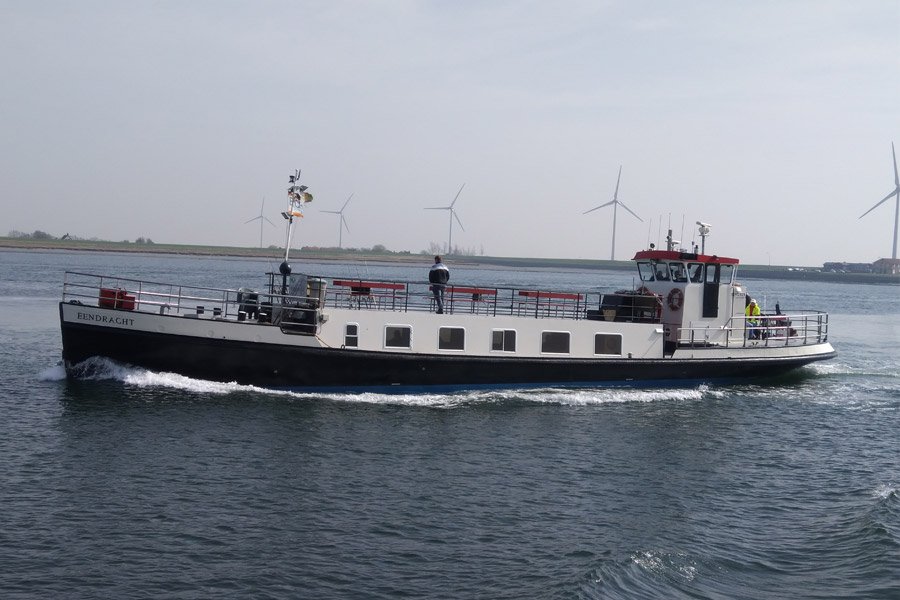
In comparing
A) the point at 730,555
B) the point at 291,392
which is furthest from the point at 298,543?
the point at 291,392

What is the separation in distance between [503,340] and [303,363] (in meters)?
6.20

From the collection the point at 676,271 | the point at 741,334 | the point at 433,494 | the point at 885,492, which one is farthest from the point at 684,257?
the point at 433,494

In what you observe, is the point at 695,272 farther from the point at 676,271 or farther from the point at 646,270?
the point at 646,270

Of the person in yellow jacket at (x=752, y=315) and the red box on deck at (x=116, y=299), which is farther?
the person in yellow jacket at (x=752, y=315)

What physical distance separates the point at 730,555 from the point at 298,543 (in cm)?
715

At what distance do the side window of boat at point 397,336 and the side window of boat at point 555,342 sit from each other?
4.46m

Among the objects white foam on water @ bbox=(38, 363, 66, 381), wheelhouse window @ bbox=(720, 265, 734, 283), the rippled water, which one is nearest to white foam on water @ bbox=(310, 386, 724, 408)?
the rippled water

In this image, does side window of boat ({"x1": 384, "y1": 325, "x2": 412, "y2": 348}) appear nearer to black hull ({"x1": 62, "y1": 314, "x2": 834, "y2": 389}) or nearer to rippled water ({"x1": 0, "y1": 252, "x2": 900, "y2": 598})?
black hull ({"x1": 62, "y1": 314, "x2": 834, "y2": 389})

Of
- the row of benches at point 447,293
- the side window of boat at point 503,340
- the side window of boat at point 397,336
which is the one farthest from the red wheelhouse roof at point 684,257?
the side window of boat at point 397,336

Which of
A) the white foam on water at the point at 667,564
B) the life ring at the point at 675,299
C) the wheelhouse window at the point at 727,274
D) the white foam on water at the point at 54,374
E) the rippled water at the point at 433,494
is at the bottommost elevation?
the white foam on water at the point at 667,564

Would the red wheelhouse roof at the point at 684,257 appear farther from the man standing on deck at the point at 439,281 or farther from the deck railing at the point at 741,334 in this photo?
the man standing on deck at the point at 439,281

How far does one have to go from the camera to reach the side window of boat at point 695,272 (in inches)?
1209

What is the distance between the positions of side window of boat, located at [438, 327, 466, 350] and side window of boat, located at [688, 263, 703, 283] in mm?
8888

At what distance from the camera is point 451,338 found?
26.8m
